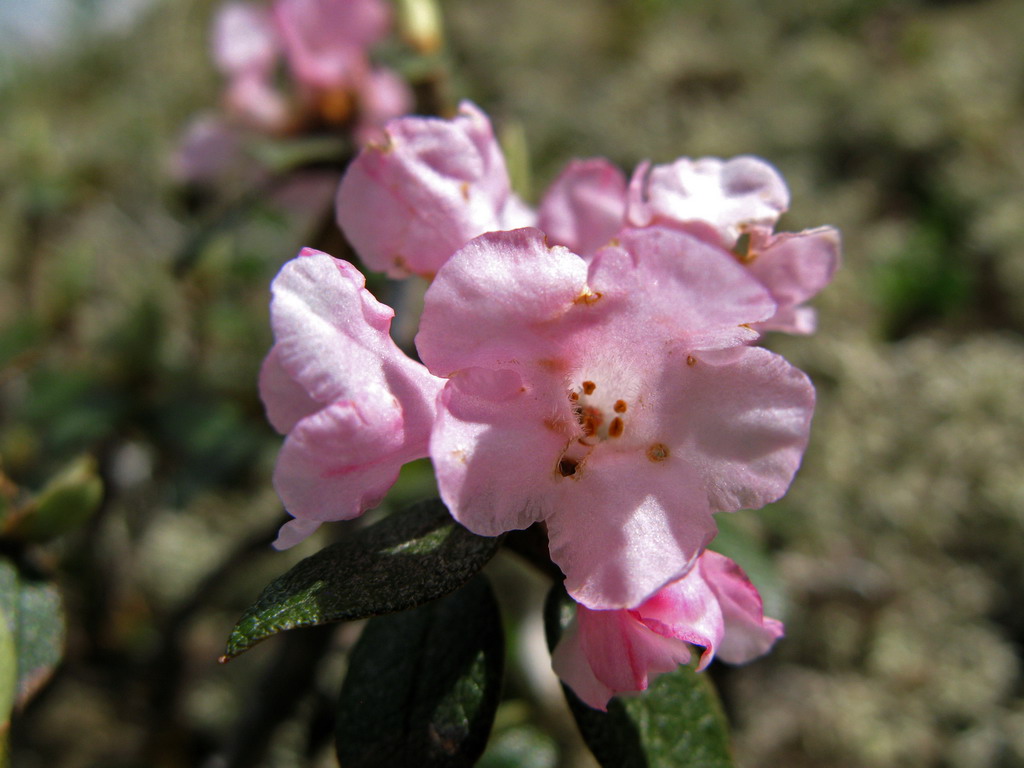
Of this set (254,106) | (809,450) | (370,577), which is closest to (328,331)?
(370,577)

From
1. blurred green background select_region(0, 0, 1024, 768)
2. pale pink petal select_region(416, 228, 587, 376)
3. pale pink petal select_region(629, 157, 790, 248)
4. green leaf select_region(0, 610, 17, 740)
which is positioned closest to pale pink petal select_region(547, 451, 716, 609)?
pale pink petal select_region(416, 228, 587, 376)

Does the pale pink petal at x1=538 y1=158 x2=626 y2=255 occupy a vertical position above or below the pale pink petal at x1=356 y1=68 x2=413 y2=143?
above

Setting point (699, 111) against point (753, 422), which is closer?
point (753, 422)

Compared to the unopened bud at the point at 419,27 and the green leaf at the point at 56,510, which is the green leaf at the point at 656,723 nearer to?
Result: the green leaf at the point at 56,510

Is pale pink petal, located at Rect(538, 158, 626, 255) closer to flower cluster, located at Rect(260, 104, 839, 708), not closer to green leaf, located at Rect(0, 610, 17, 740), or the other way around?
flower cluster, located at Rect(260, 104, 839, 708)

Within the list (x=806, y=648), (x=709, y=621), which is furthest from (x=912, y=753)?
(x=709, y=621)

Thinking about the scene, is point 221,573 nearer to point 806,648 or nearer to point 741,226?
point 741,226

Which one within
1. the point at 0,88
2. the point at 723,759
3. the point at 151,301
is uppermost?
the point at 723,759
